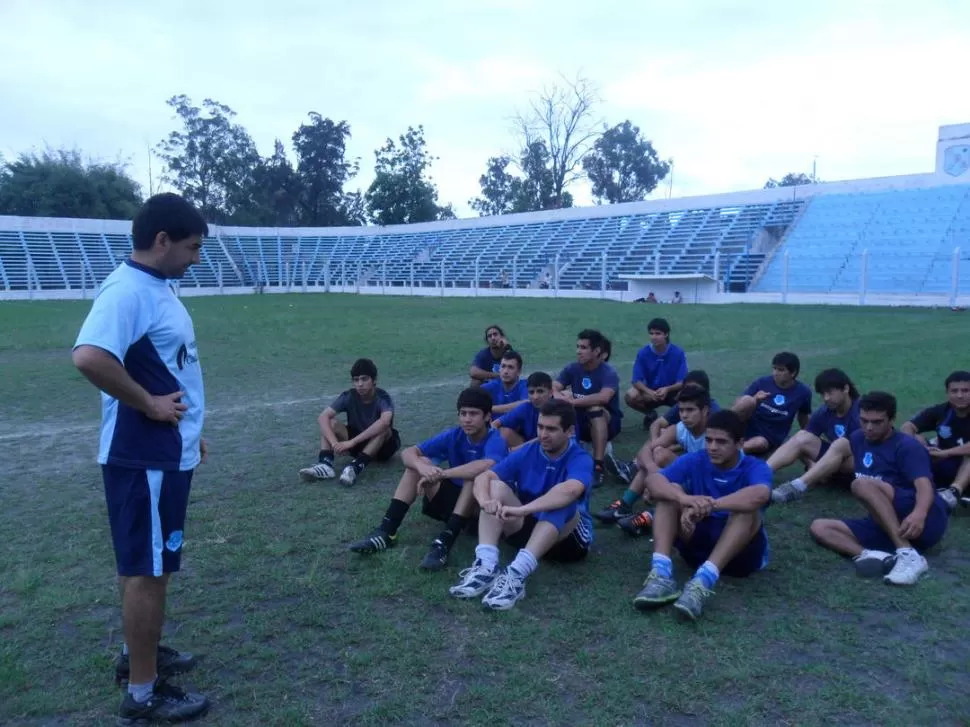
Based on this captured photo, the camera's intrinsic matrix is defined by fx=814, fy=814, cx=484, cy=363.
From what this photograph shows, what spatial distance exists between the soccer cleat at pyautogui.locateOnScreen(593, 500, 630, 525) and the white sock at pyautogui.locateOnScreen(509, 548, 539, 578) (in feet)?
4.58

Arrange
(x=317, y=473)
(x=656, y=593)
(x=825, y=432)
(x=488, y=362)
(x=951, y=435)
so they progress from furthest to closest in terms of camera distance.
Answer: (x=488, y=362), (x=317, y=473), (x=825, y=432), (x=951, y=435), (x=656, y=593)

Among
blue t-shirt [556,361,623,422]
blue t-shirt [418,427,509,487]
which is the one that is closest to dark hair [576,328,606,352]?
blue t-shirt [556,361,623,422]

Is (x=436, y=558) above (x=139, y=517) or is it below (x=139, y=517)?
below

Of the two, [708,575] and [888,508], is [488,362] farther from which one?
[708,575]

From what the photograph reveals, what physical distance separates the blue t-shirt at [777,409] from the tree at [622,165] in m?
71.7

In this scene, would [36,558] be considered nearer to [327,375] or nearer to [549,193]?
[327,375]

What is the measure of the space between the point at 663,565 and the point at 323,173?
251 ft

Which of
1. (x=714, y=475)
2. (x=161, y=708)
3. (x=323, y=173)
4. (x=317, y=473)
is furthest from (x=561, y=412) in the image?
(x=323, y=173)

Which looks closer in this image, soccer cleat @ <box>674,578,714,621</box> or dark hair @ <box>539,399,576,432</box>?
soccer cleat @ <box>674,578,714,621</box>

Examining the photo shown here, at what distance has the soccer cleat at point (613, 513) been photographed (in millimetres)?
5702

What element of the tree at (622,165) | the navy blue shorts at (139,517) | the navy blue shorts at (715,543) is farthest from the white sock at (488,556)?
the tree at (622,165)

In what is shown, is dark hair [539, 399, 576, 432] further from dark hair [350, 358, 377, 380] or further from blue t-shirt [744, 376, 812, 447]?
blue t-shirt [744, 376, 812, 447]

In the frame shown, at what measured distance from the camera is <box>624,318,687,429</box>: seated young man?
855 cm

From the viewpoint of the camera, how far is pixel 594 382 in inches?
298
